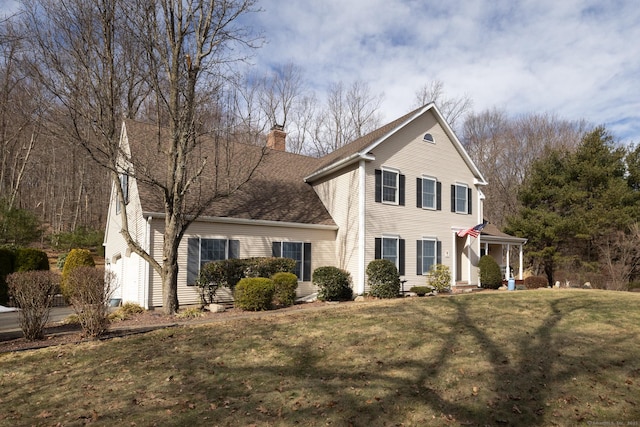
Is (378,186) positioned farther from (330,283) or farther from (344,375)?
(344,375)

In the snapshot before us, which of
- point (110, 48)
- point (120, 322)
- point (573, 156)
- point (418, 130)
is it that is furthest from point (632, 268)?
point (110, 48)

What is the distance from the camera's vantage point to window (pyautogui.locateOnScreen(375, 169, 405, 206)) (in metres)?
16.3

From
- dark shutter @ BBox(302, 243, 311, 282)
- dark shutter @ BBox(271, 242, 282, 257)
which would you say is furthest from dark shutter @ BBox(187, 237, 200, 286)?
dark shutter @ BBox(302, 243, 311, 282)

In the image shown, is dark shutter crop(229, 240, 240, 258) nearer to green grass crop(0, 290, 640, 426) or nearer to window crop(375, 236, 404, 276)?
green grass crop(0, 290, 640, 426)

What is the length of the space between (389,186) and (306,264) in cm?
478

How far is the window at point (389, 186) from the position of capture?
16.3 m

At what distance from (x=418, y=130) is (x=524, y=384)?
555 inches

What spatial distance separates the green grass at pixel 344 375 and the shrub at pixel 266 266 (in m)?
4.01

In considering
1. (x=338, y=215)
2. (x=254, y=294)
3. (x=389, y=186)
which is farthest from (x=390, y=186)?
(x=254, y=294)

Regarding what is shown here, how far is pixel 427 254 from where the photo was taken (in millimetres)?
17734

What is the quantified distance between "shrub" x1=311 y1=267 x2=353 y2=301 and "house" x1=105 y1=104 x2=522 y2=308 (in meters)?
0.92

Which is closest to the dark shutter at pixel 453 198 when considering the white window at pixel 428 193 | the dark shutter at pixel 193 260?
the white window at pixel 428 193

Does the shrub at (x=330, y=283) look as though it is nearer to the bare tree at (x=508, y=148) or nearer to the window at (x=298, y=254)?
the window at (x=298, y=254)

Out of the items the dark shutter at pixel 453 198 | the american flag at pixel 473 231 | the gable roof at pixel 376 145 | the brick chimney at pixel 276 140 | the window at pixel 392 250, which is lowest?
the window at pixel 392 250
